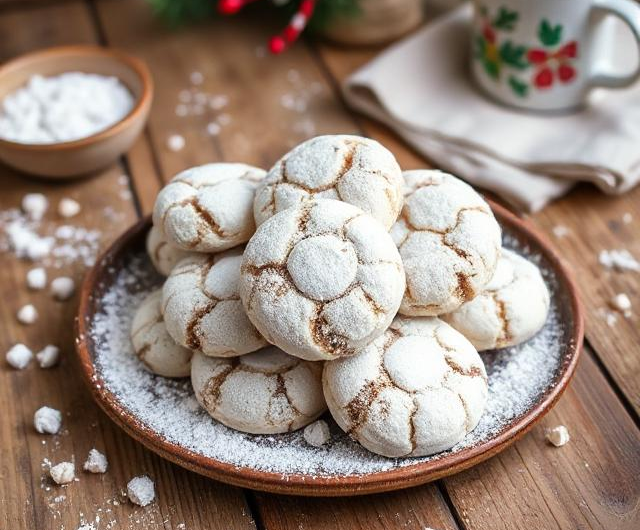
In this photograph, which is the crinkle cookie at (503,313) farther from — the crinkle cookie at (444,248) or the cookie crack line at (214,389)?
the cookie crack line at (214,389)

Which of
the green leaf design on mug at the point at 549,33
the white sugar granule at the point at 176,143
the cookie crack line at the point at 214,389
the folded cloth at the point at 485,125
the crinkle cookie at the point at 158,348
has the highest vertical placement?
the green leaf design on mug at the point at 549,33

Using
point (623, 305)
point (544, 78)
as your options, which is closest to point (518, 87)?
point (544, 78)

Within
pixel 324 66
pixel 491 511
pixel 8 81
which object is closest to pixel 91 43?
pixel 8 81

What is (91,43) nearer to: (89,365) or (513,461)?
(89,365)

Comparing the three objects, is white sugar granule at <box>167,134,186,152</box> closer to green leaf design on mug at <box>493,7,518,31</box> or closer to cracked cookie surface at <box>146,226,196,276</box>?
cracked cookie surface at <box>146,226,196,276</box>

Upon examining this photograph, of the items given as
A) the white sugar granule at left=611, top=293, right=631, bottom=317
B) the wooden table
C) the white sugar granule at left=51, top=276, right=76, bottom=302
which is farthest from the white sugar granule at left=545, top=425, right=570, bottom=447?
the white sugar granule at left=51, top=276, right=76, bottom=302

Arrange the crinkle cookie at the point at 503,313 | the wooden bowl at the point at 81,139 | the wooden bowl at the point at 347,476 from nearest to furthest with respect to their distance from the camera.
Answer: the wooden bowl at the point at 347,476
the crinkle cookie at the point at 503,313
the wooden bowl at the point at 81,139

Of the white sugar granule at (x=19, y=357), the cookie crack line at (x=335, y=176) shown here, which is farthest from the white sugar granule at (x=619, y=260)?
the white sugar granule at (x=19, y=357)
